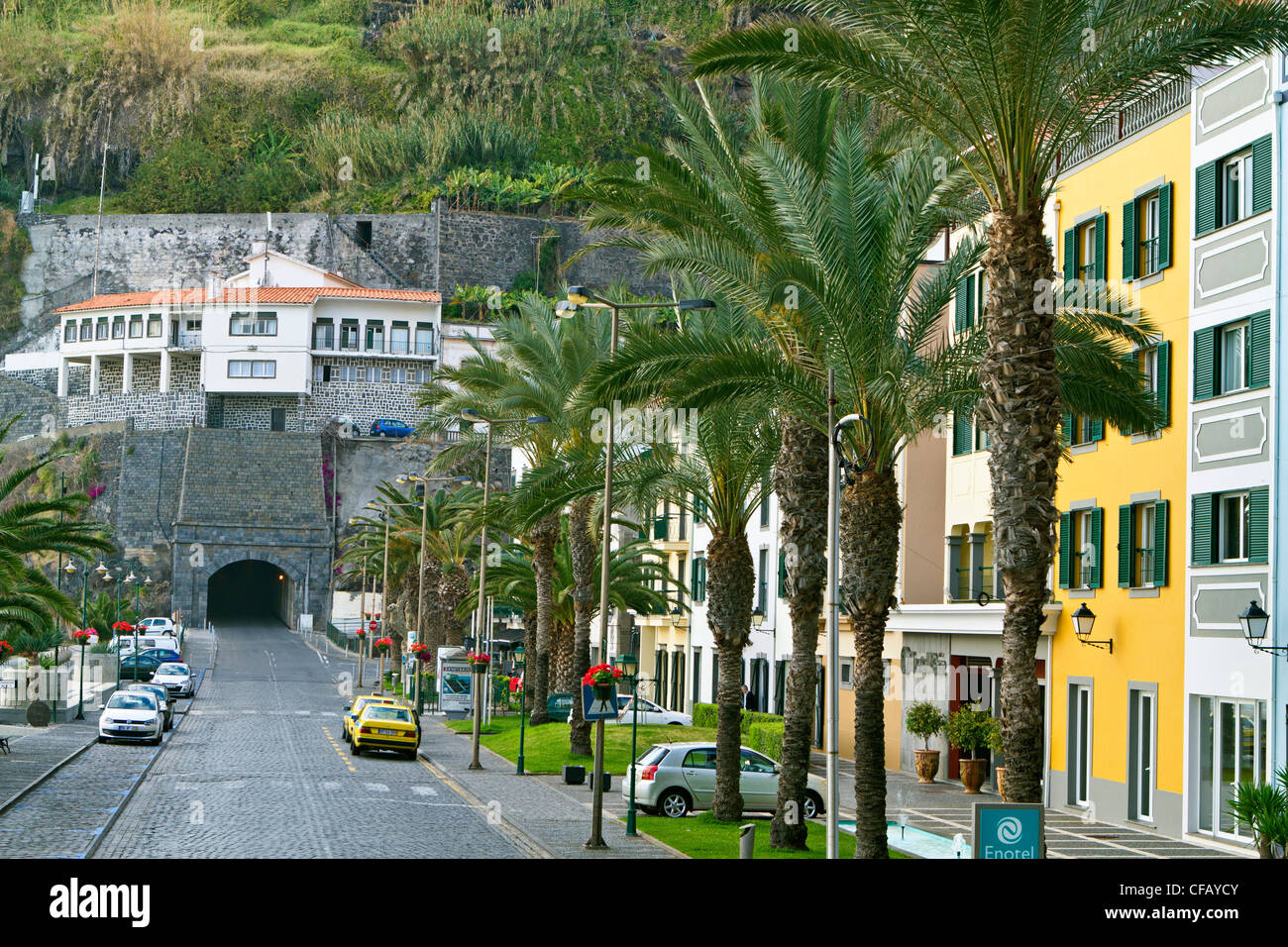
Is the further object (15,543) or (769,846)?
(15,543)

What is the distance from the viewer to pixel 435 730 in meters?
50.8

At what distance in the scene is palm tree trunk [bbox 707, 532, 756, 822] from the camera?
1048 inches

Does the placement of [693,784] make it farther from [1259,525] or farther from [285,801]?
[1259,525]

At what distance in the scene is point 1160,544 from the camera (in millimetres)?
27938

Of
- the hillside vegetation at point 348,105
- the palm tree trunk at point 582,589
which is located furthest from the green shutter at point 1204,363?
the hillside vegetation at point 348,105

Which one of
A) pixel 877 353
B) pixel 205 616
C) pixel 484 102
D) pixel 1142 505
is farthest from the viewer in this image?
pixel 484 102

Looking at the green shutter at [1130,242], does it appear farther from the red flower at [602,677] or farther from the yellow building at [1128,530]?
the red flower at [602,677]

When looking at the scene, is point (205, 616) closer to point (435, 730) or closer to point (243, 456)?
point (243, 456)

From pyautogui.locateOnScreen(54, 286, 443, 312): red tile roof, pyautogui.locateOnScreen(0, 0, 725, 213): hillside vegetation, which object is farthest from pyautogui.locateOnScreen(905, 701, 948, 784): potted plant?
pyautogui.locateOnScreen(0, 0, 725, 213): hillside vegetation

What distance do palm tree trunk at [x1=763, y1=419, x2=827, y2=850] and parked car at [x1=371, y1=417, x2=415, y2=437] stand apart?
285ft

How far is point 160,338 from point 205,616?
66.5 feet

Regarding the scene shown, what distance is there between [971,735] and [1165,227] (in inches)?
460

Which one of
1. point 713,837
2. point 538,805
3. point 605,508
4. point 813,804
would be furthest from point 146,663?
point 713,837
